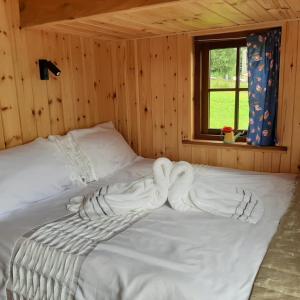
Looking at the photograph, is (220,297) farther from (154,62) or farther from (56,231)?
(154,62)

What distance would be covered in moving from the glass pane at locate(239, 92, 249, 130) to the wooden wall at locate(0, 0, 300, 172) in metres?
0.24

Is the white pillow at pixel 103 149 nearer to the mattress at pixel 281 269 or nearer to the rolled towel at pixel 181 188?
the rolled towel at pixel 181 188

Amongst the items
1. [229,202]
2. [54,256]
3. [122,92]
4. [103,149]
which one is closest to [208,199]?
[229,202]

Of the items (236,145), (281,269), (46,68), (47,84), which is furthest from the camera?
(236,145)

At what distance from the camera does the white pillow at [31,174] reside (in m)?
1.68

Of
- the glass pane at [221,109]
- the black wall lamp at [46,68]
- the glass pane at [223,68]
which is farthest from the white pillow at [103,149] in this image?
the glass pane at [223,68]

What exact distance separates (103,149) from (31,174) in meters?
0.65

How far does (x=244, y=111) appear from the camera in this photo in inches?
96.9

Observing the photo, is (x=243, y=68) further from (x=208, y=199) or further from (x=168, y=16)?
(x=208, y=199)

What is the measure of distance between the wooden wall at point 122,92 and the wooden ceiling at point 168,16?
0.14m

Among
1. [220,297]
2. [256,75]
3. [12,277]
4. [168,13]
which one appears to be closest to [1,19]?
[168,13]

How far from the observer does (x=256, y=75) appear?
220cm

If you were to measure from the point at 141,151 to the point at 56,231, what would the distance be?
150 cm

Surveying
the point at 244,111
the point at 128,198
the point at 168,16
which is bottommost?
the point at 128,198
